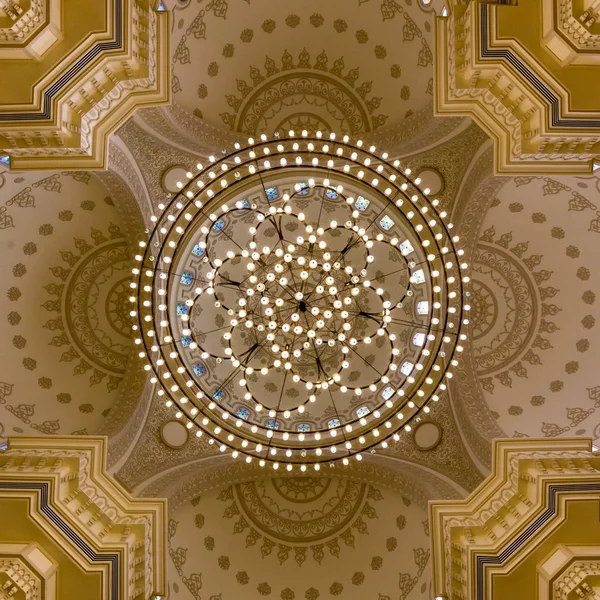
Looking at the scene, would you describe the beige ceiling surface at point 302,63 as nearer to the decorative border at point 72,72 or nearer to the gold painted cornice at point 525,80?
the gold painted cornice at point 525,80

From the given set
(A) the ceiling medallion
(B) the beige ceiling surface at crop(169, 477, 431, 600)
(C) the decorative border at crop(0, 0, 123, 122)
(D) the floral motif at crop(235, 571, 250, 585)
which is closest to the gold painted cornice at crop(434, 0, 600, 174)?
(A) the ceiling medallion

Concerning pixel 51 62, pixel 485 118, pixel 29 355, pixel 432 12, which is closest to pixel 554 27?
pixel 485 118

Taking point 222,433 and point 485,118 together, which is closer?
point 485,118

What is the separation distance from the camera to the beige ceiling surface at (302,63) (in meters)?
9.56

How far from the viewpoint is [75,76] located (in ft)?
22.5

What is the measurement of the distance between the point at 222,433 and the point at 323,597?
164 inches

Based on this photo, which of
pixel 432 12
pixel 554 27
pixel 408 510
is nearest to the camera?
pixel 554 27

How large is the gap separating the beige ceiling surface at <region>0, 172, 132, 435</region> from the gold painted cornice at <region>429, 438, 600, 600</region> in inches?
276

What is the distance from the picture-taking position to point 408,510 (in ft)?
35.7

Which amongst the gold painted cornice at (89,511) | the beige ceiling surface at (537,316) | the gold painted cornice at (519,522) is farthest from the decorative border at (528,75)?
the gold painted cornice at (89,511)

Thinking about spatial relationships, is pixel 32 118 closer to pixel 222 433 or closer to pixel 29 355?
pixel 29 355

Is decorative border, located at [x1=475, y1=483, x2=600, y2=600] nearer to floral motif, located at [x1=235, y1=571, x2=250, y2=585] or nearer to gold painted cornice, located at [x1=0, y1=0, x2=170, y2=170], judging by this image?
floral motif, located at [x1=235, y1=571, x2=250, y2=585]

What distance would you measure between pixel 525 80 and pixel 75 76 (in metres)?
5.77

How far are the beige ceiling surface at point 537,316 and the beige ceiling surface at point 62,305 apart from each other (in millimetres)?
7423
